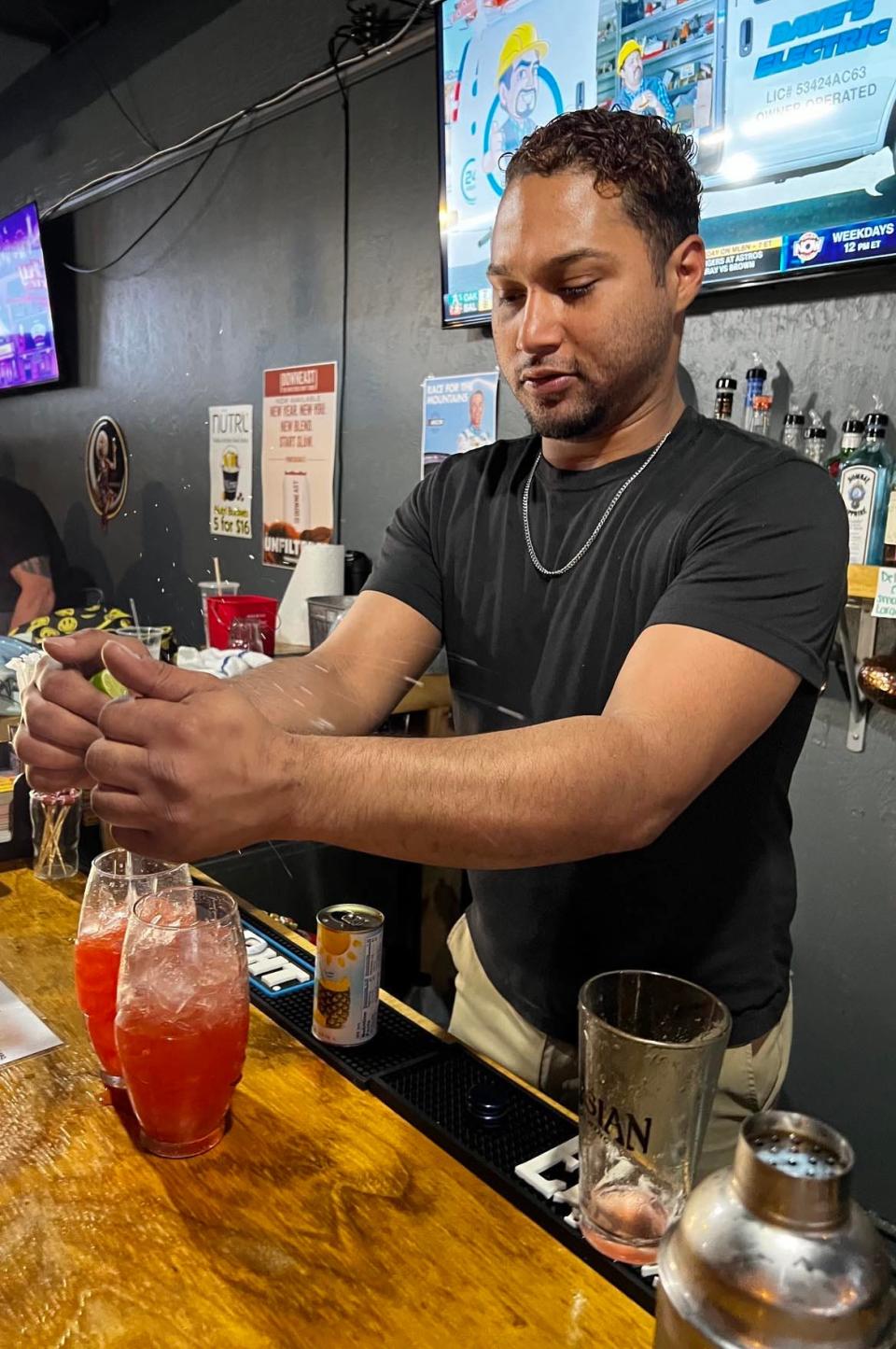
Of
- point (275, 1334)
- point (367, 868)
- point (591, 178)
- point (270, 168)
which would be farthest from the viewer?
point (270, 168)

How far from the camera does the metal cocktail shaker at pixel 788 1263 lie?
439 mm

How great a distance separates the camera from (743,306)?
A: 2105mm

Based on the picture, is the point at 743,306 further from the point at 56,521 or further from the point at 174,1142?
the point at 56,521

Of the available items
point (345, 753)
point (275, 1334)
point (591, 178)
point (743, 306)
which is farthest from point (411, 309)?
point (275, 1334)

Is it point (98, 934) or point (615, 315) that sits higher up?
point (615, 315)

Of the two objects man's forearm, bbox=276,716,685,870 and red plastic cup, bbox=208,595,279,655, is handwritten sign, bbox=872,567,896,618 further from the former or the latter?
red plastic cup, bbox=208,595,279,655

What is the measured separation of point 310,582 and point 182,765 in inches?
88.8

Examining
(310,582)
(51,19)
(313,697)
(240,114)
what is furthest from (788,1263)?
(51,19)

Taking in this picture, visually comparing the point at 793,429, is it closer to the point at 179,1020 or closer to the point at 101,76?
the point at 179,1020

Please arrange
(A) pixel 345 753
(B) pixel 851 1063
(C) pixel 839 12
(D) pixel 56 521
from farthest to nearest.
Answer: (D) pixel 56 521 < (B) pixel 851 1063 < (C) pixel 839 12 < (A) pixel 345 753

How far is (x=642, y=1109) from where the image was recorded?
2.38 feet

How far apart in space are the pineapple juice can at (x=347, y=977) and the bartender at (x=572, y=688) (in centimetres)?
18

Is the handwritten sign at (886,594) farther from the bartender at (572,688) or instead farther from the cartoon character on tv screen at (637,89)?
the cartoon character on tv screen at (637,89)

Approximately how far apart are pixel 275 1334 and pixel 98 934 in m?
0.38
